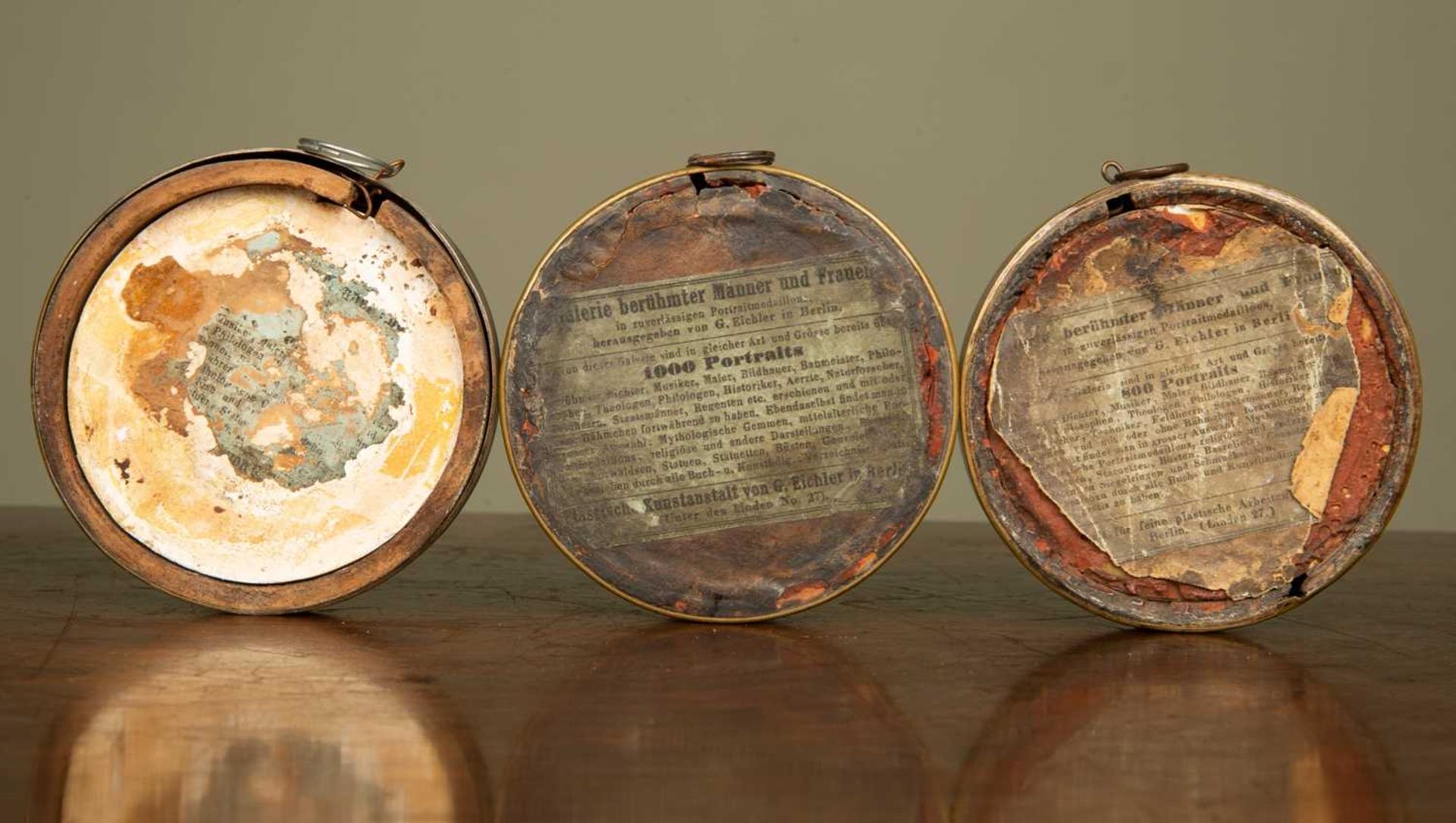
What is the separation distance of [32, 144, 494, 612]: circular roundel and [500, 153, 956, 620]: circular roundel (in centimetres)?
22

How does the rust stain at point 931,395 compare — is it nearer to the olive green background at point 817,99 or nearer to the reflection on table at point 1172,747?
the reflection on table at point 1172,747

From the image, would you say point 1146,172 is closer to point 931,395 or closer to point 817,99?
point 931,395

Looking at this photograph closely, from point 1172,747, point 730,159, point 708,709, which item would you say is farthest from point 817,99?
point 1172,747

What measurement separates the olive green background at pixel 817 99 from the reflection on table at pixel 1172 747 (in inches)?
108

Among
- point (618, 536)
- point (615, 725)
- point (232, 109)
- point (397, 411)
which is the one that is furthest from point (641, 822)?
point (232, 109)

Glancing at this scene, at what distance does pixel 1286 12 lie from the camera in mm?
5789

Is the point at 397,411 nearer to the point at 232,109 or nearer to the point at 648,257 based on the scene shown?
the point at 648,257

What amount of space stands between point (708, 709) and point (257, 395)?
4.69 feet

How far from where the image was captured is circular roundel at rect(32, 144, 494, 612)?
3797 millimetres

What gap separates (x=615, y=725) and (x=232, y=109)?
12.3 feet

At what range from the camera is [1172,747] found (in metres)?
2.81

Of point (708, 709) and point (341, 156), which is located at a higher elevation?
point (341, 156)

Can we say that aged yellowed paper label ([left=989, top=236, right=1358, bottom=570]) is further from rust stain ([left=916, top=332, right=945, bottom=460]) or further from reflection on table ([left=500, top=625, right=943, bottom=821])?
reflection on table ([left=500, top=625, right=943, bottom=821])

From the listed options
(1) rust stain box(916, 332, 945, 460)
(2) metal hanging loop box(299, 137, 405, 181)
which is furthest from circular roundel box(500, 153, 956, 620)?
(2) metal hanging loop box(299, 137, 405, 181)
